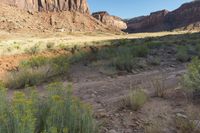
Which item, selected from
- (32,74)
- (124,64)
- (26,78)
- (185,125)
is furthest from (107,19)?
(185,125)

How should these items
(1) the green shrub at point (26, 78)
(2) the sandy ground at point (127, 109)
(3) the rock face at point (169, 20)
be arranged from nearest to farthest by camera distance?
1. (2) the sandy ground at point (127, 109)
2. (1) the green shrub at point (26, 78)
3. (3) the rock face at point (169, 20)

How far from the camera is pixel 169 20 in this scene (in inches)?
5694

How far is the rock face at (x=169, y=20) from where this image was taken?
424 ft

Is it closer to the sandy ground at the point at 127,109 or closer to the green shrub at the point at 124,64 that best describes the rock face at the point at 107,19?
the green shrub at the point at 124,64

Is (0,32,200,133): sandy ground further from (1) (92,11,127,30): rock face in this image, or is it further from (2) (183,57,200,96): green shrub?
(1) (92,11,127,30): rock face

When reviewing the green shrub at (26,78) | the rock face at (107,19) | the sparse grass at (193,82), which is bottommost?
the green shrub at (26,78)

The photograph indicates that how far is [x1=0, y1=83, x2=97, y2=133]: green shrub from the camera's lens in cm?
379

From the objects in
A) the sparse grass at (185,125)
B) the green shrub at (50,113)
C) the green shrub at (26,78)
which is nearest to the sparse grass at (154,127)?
the sparse grass at (185,125)

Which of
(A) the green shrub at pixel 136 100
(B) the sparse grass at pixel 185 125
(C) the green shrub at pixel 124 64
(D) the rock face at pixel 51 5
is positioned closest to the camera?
(B) the sparse grass at pixel 185 125

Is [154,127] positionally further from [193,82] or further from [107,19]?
[107,19]

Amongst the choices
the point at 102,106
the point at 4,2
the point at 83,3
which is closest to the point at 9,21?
the point at 4,2

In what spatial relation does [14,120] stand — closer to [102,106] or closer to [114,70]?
[102,106]

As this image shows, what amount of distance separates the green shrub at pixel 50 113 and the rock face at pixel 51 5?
93679 mm

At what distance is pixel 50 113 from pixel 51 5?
372ft
